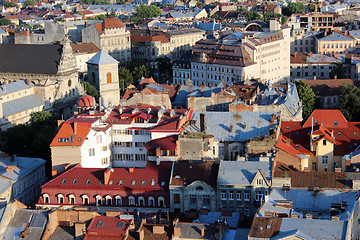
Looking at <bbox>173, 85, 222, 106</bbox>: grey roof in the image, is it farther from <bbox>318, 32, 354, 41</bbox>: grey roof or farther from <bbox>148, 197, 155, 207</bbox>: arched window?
<bbox>318, 32, 354, 41</bbox>: grey roof

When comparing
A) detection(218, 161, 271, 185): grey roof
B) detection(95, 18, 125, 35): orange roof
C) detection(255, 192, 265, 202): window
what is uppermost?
detection(95, 18, 125, 35): orange roof

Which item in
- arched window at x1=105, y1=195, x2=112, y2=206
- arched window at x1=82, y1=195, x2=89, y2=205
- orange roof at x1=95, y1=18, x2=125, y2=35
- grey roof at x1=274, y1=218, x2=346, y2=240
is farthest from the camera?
orange roof at x1=95, y1=18, x2=125, y2=35

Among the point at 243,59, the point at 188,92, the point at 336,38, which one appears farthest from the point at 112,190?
the point at 336,38

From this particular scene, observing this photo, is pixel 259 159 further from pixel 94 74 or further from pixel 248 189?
pixel 94 74

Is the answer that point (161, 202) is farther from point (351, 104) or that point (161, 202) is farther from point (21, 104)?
point (351, 104)

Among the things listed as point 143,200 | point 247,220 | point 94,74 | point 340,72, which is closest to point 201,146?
point 143,200

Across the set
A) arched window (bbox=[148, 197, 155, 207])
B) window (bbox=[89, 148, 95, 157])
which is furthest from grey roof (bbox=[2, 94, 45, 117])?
arched window (bbox=[148, 197, 155, 207])
